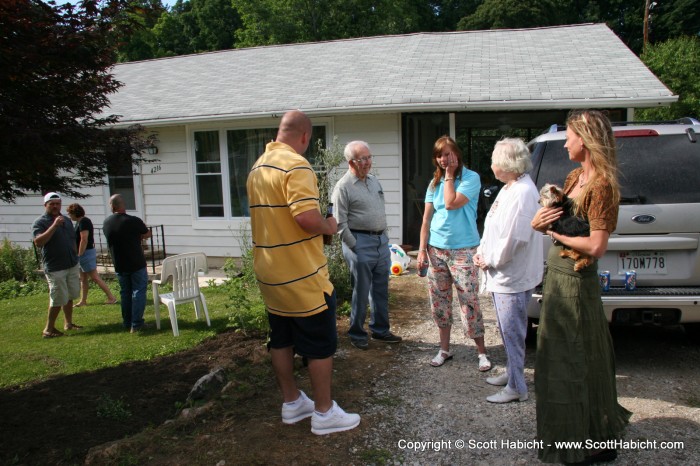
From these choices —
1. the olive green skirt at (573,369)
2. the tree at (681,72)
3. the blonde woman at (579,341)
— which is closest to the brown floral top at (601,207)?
the blonde woman at (579,341)

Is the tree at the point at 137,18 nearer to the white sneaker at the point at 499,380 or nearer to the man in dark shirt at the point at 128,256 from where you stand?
the man in dark shirt at the point at 128,256

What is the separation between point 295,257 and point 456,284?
1753mm

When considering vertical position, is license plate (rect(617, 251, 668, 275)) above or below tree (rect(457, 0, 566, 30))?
below

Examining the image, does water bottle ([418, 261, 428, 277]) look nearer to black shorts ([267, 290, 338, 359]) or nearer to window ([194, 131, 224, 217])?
black shorts ([267, 290, 338, 359])

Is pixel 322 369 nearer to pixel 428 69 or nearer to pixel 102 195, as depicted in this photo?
pixel 428 69

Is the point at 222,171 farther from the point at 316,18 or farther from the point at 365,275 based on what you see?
the point at 316,18

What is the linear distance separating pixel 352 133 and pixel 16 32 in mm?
6842

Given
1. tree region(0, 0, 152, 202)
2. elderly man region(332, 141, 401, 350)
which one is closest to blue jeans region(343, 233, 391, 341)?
elderly man region(332, 141, 401, 350)

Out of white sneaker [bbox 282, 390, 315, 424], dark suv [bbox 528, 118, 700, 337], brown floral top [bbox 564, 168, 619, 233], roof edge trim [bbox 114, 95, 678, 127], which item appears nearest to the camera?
brown floral top [bbox 564, 168, 619, 233]

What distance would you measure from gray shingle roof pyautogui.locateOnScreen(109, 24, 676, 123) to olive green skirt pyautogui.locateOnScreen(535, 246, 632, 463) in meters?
6.22

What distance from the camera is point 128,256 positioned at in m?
6.24

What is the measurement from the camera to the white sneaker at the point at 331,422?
10.5 ft

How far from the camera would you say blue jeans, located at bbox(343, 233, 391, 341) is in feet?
15.6

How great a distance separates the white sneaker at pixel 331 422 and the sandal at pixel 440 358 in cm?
135
